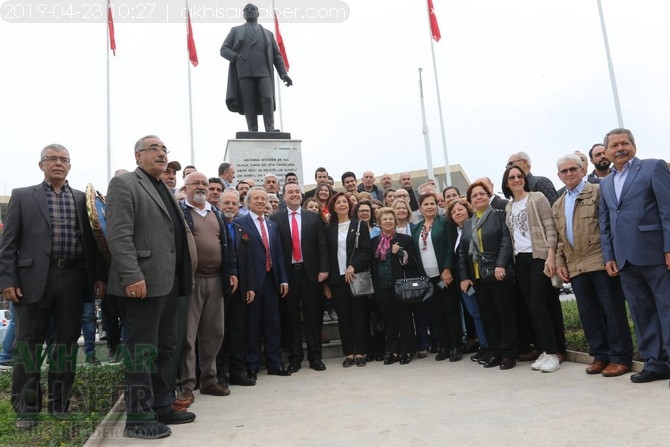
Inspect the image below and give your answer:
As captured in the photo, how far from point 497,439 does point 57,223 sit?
311 cm

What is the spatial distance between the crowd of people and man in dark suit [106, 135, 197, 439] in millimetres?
10

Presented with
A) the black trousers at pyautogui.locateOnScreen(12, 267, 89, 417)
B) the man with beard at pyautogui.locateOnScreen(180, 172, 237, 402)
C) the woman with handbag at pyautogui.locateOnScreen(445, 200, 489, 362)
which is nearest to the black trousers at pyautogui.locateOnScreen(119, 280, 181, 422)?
the black trousers at pyautogui.locateOnScreen(12, 267, 89, 417)

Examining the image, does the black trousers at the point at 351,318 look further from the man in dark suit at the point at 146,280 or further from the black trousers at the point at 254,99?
the black trousers at the point at 254,99

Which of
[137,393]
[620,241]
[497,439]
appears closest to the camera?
[497,439]

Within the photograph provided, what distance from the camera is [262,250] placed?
17.0 ft

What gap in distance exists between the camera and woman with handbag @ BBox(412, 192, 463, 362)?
552cm

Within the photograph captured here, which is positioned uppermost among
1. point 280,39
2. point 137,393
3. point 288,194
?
point 280,39

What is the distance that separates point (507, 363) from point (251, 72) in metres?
6.46

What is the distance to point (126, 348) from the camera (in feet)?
10.6

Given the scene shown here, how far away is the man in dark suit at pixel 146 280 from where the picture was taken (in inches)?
124

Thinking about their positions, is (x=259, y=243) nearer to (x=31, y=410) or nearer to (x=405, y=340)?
(x=405, y=340)

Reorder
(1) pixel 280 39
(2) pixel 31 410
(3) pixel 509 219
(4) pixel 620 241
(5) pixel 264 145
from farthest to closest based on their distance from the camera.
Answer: (1) pixel 280 39 < (5) pixel 264 145 < (3) pixel 509 219 < (4) pixel 620 241 < (2) pixel 31 410

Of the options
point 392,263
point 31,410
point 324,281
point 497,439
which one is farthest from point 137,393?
point 392,263

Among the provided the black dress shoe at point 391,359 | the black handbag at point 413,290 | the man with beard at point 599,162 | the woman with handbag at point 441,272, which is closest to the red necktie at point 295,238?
the black handbag at point 413,290
